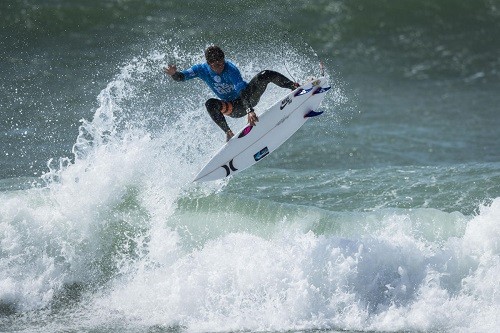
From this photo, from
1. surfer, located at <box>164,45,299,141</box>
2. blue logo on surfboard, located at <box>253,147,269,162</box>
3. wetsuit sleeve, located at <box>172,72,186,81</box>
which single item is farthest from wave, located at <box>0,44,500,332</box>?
wetsuit sleeve, located at <box>172,72,186,81</box>

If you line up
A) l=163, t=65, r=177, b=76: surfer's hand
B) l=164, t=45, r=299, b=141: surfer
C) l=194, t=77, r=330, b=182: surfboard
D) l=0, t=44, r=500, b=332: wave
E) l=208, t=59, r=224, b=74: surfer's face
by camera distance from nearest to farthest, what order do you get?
l=0, t=44, r=500, b=332: wave → l=163, t=65, r=177, b=76: surfer's hand → l=208, t=59, r=224, b=74: surfer's face → l=164, t=45, r=299, b=141: surfer → l=194, t=77, r=330, b=182: surfboard

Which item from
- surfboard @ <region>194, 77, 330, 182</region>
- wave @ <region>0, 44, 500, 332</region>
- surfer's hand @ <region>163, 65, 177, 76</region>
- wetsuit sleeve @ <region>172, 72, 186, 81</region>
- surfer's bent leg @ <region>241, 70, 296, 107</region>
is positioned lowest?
wave @ <region>0, 44, 500, 332</region>

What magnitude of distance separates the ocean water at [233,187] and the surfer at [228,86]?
1.64 meters

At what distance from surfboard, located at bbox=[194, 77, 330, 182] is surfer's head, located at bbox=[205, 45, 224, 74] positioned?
3.25ft

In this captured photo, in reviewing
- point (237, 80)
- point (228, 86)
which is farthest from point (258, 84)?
point (228, 86)

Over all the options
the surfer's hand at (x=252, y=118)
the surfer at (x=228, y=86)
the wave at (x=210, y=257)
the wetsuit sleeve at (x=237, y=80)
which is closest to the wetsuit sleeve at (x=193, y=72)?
the surfer at (x=228, y=86)

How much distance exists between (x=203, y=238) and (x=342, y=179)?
12.1 ft

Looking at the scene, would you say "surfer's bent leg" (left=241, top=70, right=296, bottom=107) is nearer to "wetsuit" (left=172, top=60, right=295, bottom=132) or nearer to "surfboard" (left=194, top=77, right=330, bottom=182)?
"wetsuit" (left=172, top=60, right=295, bottom=132)

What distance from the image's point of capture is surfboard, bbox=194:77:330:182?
456 inches

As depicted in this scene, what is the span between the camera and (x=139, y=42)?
21000mm

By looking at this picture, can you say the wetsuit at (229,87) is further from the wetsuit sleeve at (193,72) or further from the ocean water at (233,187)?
the ocean water at (233,187)

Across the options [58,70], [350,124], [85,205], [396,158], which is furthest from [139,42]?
[85,205]

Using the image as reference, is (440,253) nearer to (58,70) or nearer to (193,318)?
(193,318)

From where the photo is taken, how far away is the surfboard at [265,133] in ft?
38.0
